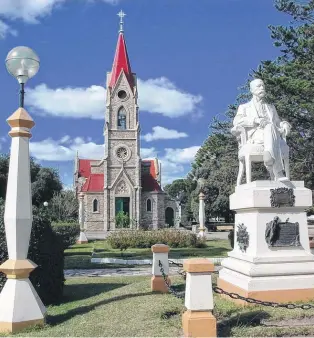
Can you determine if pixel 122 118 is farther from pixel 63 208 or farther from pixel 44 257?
pixel 44 257

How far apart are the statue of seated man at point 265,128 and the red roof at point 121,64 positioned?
41746 mm

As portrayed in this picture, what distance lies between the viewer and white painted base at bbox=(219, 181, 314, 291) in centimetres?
683

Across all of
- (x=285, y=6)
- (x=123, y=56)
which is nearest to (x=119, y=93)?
(x=123, y=56)

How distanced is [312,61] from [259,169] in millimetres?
5942

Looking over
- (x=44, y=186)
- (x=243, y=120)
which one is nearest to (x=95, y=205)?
(x=44, y=186)

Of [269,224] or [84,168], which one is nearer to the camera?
[269,224]

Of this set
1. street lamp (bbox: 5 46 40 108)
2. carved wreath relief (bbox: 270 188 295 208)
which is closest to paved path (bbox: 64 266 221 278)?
carved wreath relief (bbox: 270 188 295 208)

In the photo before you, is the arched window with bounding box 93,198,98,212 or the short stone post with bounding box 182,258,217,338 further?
the arched window with bounding box 93,198,98,212

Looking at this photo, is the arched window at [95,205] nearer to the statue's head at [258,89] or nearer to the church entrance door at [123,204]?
the church entrance door at [123,204]

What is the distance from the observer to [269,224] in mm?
7059

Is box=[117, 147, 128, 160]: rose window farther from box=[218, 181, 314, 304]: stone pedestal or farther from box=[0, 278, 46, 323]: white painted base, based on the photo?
box=[0, 278, 46, 323]: white painted base

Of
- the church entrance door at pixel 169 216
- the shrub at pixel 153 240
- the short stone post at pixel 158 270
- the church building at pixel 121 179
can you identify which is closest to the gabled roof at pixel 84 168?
the church building at pixel 121 179

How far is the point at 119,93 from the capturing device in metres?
48.4

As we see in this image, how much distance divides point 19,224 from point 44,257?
1.77m
